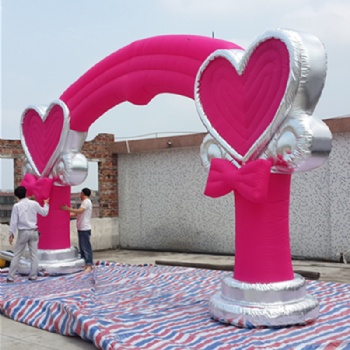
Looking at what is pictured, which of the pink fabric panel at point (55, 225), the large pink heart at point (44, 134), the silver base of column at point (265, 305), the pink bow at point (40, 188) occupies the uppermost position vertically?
the large pink heart at point (44, 134)

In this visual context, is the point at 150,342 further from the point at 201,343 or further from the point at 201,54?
the point at 201,54

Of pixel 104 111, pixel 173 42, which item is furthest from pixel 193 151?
pixel 173 42

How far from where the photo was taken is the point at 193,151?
11078 millimetres

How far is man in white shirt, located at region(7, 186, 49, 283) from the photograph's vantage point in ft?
22.1

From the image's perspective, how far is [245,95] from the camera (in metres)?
4.68

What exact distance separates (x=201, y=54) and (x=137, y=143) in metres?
6.73

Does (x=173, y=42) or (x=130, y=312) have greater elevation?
(x=173, y=42)

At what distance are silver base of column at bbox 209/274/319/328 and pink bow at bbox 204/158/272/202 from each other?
774mm

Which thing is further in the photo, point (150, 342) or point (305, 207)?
point (305, 207)

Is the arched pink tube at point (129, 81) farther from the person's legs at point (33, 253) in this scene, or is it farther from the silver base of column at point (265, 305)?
the silver base of column at point (265, 305)

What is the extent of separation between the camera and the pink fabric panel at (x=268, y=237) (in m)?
4.52

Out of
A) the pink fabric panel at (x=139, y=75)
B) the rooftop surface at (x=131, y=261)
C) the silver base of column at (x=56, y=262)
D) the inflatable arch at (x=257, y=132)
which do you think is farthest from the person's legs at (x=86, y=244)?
the inflatable arch at (x=257, y=132)

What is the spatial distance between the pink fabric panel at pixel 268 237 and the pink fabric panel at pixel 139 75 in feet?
4.75

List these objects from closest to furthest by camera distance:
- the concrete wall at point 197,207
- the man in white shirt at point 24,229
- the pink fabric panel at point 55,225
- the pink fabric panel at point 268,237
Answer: the pink fabric panel at point 268,237, the man in white shirt at point 24,229, the pink fabric panel at point 55,225, the concrete wall at point 197,207
